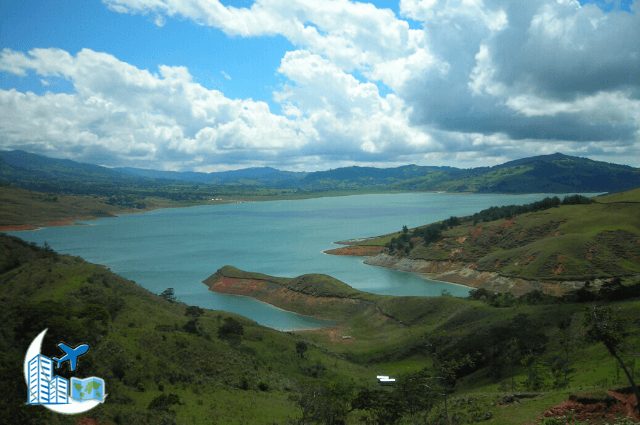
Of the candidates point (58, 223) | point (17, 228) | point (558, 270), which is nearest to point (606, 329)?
point (558, 270)

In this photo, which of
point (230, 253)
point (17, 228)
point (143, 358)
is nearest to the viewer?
point (143, 358)

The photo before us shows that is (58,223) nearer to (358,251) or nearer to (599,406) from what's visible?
(358,251)

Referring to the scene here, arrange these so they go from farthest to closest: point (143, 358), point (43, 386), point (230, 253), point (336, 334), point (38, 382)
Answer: point (230, 253) → point (336, 334) → point (143, 358) → point (43, 386) → point (38, 382)

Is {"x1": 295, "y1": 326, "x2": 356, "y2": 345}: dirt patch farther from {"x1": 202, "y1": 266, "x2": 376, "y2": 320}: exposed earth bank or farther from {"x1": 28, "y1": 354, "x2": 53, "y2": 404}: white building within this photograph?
{"x1": 28, "y1": 354, "x2": 53, "y2": 404}: white building

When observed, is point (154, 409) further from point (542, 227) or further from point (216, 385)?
point (542, 227)

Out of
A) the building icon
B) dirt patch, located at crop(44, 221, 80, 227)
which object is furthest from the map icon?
dirt patch, located at crop(44, 221, 80, 227)

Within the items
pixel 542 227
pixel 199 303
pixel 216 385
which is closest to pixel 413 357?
pixel 216 385
